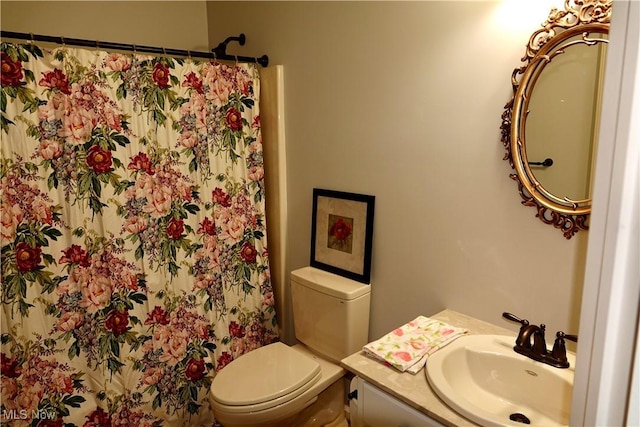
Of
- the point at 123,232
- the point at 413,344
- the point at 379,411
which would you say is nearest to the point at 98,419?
the point at 123,232

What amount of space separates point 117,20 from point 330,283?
1938mm

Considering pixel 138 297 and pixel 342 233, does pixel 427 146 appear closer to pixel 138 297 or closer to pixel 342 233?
pixel 342 233

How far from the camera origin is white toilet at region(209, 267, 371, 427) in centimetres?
168

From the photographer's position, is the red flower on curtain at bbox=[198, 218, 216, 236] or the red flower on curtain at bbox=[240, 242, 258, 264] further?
the red flower on curtain at bbox=[240, 242, 258, 264]

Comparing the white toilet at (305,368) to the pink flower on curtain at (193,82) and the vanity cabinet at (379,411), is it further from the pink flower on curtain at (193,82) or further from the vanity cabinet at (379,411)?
the pink flower on curtain at (193,82)

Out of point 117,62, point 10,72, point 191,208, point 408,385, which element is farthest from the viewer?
point 191,208

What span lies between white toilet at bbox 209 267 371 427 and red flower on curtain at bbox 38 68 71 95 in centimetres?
130

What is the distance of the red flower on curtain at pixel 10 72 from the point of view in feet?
5.13

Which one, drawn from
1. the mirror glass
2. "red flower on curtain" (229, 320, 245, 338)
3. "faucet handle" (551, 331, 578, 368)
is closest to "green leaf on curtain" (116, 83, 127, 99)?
"red flower on curtain" (229, 320, 245, 338)

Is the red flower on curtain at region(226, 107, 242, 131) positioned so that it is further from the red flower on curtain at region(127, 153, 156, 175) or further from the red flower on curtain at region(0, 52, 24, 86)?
the red flower on curtain at region(0, 52, 24, 86)

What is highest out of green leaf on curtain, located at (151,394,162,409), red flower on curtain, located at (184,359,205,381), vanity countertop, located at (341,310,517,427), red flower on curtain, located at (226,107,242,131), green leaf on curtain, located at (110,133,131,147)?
red flower on curtain, located at (226,107,242,131)

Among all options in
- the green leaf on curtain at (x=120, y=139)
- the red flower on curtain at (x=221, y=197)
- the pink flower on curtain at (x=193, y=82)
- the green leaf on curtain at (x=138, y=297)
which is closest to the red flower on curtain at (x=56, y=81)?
the green leaf on curtain at (x=120, y=139)

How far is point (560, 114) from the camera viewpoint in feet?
4.18

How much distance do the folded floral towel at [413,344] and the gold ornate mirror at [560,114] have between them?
1.63 ft
